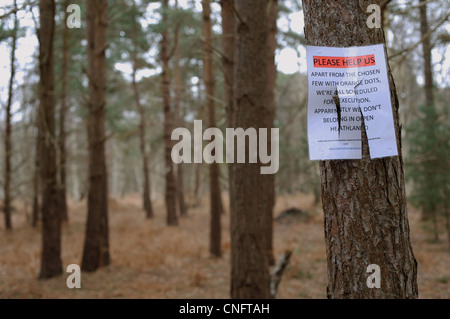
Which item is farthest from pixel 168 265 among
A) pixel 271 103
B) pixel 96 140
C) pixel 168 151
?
pixel 168 151

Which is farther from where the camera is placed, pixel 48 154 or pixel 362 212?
pixel 48 154

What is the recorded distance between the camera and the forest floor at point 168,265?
274 inches

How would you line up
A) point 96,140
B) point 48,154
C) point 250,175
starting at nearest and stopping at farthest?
point 250,175, point 48,154, point 96,140

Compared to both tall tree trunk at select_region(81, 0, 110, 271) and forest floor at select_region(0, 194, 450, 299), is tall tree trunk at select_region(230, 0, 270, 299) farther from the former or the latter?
tall tree trunk at select_region(81, 0, 110, 271)

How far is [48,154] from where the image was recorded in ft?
24.8

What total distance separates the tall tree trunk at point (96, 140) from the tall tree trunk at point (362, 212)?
7060 mm

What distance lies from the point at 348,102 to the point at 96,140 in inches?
289

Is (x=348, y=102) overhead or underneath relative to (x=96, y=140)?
underneath

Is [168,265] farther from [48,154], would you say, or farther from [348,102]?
[348,102]

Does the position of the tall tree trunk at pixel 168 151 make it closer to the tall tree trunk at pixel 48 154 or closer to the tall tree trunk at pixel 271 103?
the tall tree trunk at pixel 271 103

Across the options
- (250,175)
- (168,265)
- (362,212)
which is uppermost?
(250,175)

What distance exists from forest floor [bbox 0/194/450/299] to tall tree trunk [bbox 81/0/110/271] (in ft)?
1.73

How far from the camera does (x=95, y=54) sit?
8.66 m

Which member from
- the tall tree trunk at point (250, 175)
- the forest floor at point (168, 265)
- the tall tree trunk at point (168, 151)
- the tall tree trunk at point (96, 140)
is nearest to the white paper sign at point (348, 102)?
the tall tree trunk at point (250, 175)
